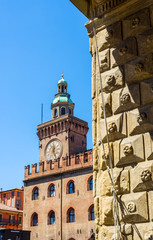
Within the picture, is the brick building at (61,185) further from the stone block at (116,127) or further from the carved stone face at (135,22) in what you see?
the carved stone face at (135,22)

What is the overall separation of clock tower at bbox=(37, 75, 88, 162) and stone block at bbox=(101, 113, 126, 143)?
3155 centimetres

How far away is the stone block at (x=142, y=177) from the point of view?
3084 millimetres

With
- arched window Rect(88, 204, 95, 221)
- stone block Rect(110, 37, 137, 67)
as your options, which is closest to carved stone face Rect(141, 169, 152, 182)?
stone block Rect(110, 37, 137, 67)

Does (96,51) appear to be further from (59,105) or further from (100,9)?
(59,105)

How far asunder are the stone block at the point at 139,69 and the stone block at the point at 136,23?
1.12 feet

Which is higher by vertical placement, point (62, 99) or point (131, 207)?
point (62, 99)

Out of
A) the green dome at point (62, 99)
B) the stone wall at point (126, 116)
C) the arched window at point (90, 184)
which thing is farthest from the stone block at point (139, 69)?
the green dome at point (62, 99)

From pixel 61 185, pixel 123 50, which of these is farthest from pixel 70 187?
pixel 123 50

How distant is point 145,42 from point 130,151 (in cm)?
118

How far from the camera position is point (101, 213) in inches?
135

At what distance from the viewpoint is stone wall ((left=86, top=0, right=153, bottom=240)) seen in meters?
3.12

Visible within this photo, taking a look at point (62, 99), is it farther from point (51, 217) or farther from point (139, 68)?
point (139, 68)

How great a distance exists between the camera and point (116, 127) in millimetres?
3518

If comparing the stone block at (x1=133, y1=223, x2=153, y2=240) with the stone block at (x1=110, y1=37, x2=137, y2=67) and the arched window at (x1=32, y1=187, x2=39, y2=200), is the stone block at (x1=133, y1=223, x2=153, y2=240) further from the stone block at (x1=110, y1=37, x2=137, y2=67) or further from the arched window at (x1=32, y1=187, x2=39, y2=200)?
the arched window at (x1=32, y1=187, x2=39, y2=200)
